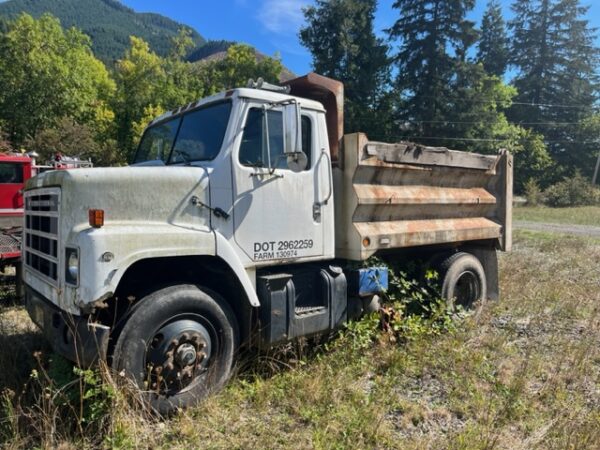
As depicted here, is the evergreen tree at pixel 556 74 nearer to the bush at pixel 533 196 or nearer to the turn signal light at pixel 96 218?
the bush at pixel 533 196

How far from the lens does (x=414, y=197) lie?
17.5 feet

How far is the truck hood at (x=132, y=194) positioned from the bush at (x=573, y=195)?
37.5m

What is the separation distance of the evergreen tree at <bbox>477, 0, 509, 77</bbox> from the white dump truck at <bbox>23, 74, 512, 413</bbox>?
54.4 meters

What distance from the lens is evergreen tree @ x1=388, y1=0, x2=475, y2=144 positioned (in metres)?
35.1

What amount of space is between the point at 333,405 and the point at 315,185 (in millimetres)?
2022

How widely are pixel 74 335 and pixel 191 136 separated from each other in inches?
79.9

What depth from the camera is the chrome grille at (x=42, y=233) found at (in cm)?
352

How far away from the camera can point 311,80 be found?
17.0ft

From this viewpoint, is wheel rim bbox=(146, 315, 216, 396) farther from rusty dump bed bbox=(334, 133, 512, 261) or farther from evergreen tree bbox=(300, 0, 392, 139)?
evergreen tree bbox=(300, 0, 392, 139)

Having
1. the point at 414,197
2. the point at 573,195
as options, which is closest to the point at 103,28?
the point at 573,195

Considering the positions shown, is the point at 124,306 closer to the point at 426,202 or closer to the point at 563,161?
the point at 426,202

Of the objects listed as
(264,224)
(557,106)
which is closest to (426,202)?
(264,224)

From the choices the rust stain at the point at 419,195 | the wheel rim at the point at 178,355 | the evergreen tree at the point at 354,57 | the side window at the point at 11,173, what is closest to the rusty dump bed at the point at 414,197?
the rust stain at the point at 419,195

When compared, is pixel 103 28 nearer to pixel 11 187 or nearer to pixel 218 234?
pixel 11 187
